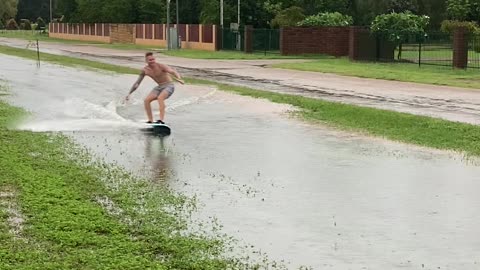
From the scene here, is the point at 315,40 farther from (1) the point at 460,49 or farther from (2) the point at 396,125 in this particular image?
(2) the point at 396,125

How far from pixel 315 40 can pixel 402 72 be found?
18324 mm

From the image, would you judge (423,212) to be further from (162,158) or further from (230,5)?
(230,5)

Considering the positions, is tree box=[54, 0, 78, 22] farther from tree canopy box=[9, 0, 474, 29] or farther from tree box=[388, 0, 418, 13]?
tree box=[388, 0, 418, 13]

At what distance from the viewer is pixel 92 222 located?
7637 millimetres

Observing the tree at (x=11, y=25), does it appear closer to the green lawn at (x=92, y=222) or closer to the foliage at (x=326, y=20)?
the foliage at (x=326, y=20)

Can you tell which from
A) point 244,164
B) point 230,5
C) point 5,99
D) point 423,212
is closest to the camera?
point 423,212

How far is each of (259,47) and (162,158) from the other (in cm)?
4593

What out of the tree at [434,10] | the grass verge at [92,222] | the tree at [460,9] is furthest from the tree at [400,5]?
the grass verge at [92,222]

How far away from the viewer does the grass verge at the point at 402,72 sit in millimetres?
30252

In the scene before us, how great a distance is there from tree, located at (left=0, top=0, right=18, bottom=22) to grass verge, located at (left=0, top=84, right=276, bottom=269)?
135 meters

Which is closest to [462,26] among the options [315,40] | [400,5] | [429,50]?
[429,50]

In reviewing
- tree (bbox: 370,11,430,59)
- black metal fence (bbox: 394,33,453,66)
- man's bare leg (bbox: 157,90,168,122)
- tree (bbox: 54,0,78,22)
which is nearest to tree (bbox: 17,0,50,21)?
tree (bbox: 54,0,78,22)

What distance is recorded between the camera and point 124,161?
11633mm

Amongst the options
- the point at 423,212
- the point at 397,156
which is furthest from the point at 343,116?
the point at 423,212
